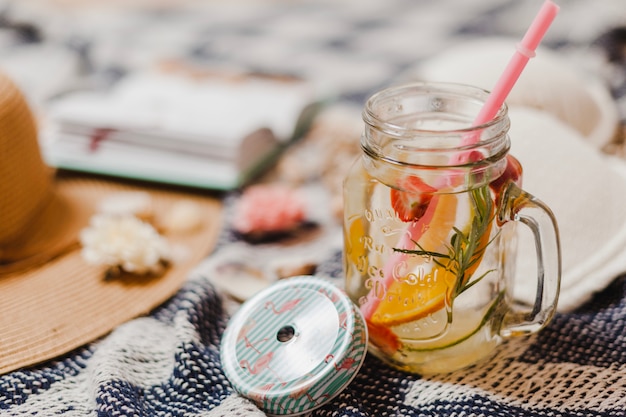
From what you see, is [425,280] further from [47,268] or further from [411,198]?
[47,268]

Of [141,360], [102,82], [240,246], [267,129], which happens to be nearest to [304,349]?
[141,360]

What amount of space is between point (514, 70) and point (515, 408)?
0.88 feet

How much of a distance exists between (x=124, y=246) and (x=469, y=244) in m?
0.38

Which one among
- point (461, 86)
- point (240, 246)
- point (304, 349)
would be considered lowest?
point (240, 246)

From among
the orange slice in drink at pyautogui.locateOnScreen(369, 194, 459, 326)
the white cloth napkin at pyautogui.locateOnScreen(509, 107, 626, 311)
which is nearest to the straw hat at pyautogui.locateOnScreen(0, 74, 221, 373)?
the orange slice in drink at pyautogui.locateOnScreen(369, 194, 459, 326)

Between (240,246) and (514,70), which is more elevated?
(514,70)

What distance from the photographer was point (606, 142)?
831mm

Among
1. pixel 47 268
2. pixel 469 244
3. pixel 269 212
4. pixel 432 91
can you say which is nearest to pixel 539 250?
pixel 469 244

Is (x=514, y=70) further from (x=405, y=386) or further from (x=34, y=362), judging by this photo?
(x=34, y=362)

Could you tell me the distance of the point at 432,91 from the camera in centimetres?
52

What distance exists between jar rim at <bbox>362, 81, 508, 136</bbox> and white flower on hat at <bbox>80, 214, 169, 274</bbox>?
31 cm

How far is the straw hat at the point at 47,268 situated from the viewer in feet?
1.88

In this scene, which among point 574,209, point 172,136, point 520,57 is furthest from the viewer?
point 172,136

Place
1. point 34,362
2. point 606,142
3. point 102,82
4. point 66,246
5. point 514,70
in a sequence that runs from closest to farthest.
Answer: point 514,70 < point 34,362 < point 66,246 < point 606,142 < point 102,82
